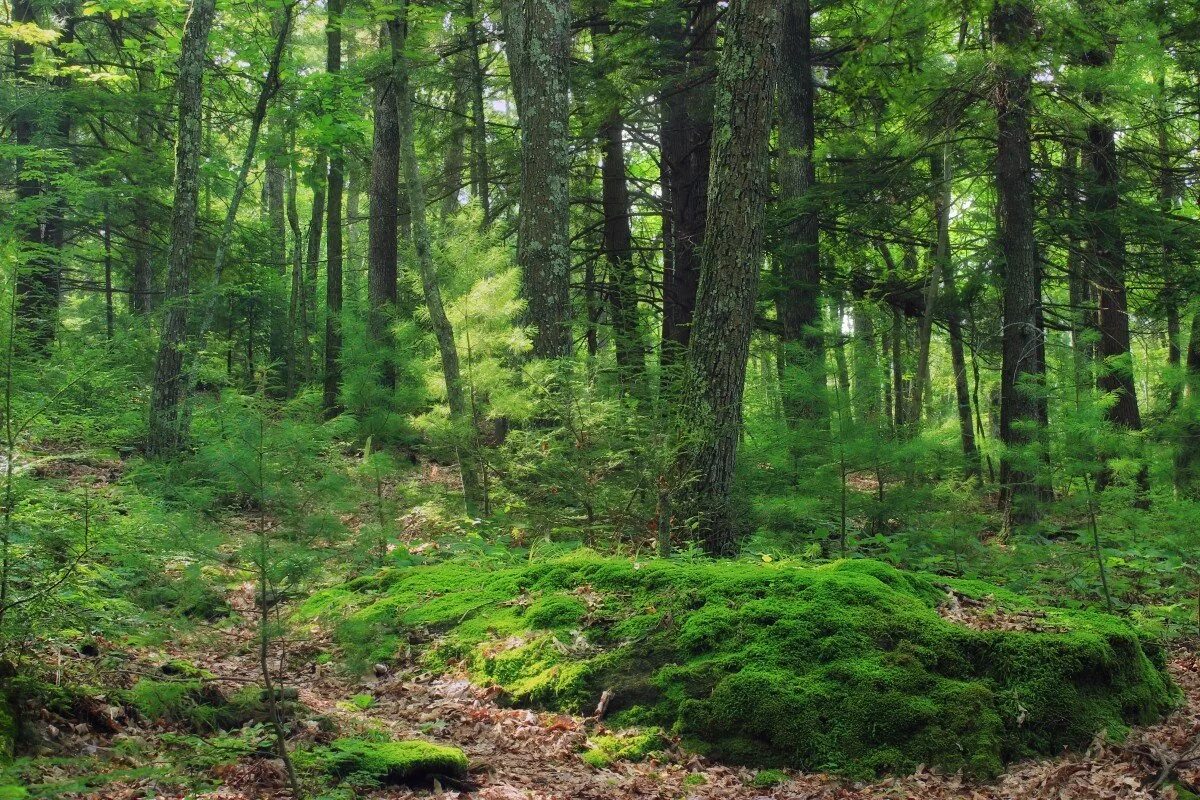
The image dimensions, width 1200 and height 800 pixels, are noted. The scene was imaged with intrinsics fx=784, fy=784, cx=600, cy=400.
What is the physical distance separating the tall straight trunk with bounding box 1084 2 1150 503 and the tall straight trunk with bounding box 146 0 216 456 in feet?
36.3

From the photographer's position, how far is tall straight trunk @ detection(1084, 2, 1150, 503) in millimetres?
10094

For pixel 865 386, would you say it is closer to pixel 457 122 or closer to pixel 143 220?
pixel 457 122

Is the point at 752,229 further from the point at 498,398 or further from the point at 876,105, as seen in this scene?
the point at 876,105

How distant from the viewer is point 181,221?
1066 cm

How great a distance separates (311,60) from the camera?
2806 cm

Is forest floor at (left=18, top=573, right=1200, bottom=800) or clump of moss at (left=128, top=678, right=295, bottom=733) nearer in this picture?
forest floor at (left=18, top=573, right=1200, bottom=800)

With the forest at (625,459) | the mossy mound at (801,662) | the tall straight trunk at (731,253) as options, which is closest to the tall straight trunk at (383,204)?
the forest at (625,459)

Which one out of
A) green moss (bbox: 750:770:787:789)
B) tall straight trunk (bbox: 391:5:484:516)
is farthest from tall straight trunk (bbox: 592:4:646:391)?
green moss (bbox: 750:770:787:789)

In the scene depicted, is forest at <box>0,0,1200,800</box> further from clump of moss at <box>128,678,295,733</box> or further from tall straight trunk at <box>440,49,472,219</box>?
tall straight trunk at <box>440,49,472,219</box>

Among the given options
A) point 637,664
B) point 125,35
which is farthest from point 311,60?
point 637,664

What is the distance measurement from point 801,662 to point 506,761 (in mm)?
1790

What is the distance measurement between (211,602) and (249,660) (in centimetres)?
120

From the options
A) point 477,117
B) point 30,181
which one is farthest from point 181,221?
point 30,181

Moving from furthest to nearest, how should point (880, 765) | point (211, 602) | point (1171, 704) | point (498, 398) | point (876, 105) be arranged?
point (876, 105)
point (498, 398)
point (211, 602)
point (1171, 704)
point (880, 765)
